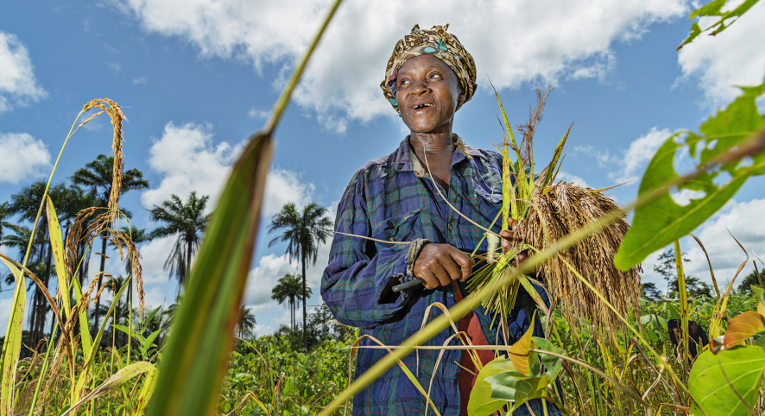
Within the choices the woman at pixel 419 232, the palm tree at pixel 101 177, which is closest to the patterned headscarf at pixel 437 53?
the woman at pixel 419 232

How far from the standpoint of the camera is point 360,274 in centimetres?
198

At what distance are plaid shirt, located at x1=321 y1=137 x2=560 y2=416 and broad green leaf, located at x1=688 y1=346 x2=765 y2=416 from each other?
108 cm

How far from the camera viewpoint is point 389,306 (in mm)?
1895

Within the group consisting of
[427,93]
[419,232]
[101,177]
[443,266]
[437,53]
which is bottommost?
[443,266]

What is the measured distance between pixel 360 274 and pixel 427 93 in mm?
1121

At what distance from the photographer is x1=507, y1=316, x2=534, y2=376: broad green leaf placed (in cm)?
64

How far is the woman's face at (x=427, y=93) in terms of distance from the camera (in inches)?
95.7

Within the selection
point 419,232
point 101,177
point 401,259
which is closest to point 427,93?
point 419,232

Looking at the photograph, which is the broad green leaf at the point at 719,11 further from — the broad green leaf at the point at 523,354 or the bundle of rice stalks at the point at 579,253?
the bundle of rice stalks at the point at 579,253

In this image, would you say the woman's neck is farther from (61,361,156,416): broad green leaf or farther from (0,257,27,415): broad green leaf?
(0,257,27,415): broad green leaf

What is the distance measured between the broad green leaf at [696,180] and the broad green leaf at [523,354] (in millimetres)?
367

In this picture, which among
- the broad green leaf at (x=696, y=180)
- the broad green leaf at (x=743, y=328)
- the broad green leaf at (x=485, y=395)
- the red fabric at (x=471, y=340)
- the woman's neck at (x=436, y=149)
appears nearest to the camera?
the broad green leaf at (x=696, y=180)

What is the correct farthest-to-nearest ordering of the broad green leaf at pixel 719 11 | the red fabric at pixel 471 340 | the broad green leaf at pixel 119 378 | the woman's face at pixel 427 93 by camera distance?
the woman's face at pixel 427 93, the red fabric at pixel 471 340, the broad green leaf at pixel 119 378, the broad green leaf at pixel 719 11

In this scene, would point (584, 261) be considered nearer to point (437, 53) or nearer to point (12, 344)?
point (12, 344)
